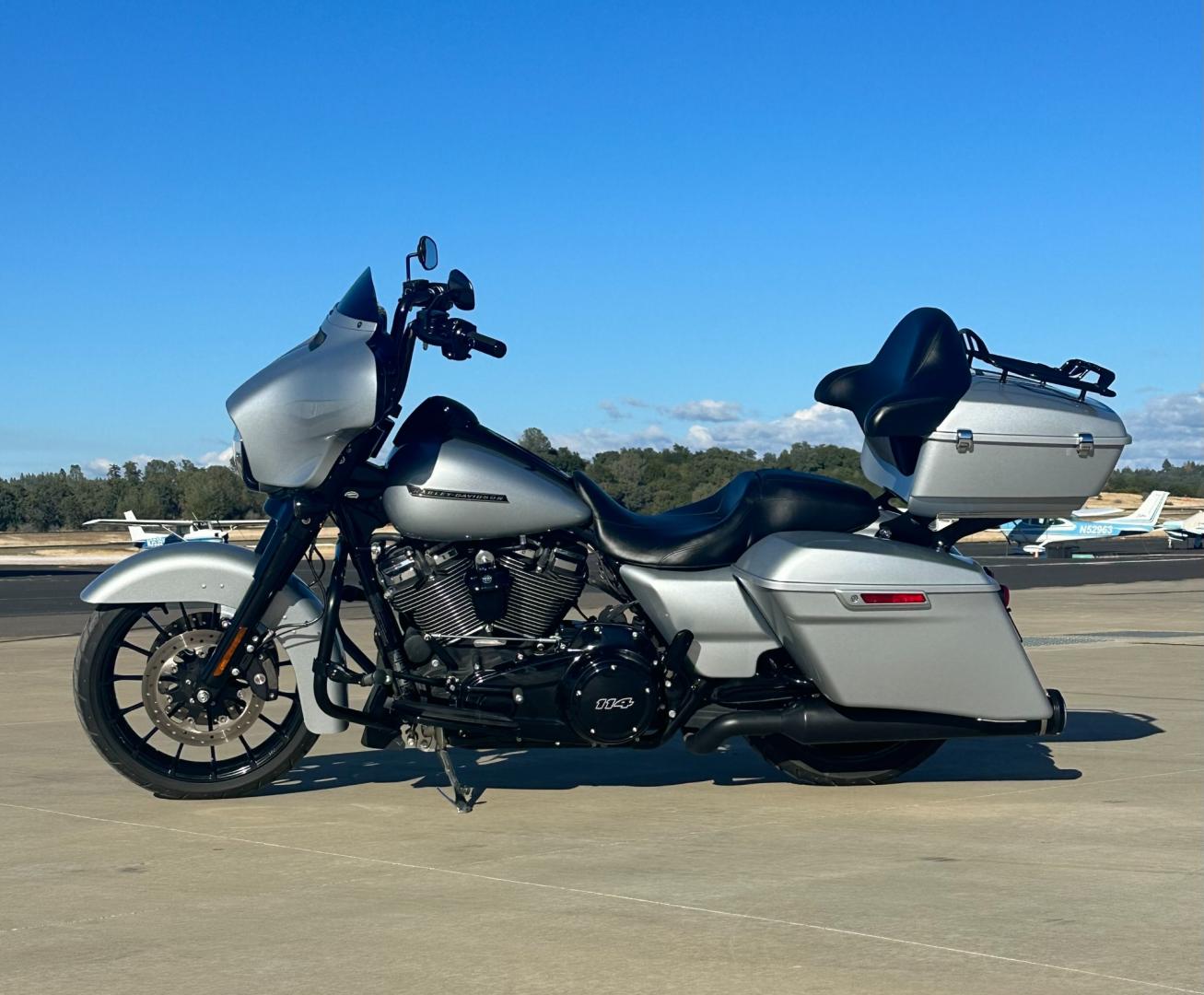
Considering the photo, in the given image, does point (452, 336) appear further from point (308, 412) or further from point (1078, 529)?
point (1078, 529)

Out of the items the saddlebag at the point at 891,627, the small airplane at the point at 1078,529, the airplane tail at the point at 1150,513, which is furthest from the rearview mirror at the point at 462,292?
the airplane tail at the point at 1150,513

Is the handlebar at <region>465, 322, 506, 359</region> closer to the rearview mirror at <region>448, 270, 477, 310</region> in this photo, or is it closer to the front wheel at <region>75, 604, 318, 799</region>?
the rearview mirror at <region>448, 270, 477, 310</region>

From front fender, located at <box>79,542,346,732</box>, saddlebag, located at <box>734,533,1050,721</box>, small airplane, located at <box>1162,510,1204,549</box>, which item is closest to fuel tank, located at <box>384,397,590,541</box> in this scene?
front fender, located at <box>79,542,346,732</box>

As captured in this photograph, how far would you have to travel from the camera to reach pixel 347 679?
5879 mm

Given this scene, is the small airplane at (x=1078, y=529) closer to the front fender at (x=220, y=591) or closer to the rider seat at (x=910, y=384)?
the rider seat at (x=910, y=384)

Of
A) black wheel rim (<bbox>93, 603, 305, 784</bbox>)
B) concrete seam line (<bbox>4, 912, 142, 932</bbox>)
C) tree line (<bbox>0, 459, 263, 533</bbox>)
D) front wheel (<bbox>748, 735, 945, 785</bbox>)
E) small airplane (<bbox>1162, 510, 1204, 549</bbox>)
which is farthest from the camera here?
tree line (<bbox>0, 459, 263, 533</bbox>)

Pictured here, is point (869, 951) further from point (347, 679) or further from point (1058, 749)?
point (1058, 749)

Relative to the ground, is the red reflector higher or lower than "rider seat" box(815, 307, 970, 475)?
lower

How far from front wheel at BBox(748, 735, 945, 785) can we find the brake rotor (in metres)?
2.33

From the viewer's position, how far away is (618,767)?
6.96 meters

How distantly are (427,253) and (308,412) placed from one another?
2.87 ft

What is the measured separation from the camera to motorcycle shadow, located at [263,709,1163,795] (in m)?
6.54

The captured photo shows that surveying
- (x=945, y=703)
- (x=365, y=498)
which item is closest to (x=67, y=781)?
(x=365, y=498)

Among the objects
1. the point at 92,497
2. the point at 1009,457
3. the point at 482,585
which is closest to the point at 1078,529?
the point at 1009,457
